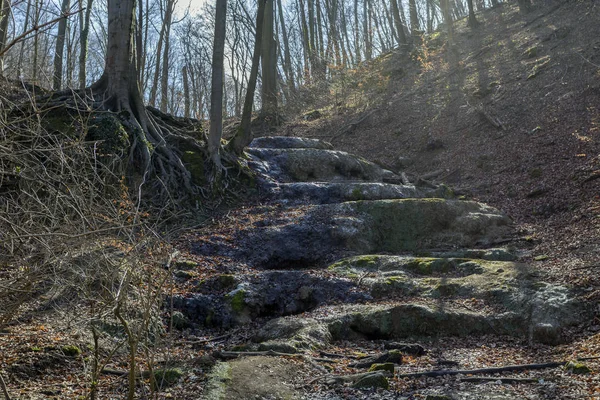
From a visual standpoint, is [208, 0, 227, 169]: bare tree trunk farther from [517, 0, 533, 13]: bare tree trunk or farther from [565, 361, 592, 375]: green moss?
[517, 0, 533, 13]: bare tree trunk

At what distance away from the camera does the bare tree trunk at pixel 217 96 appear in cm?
1227

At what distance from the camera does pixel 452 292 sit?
25.9ft

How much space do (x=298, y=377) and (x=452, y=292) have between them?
10.8 feet

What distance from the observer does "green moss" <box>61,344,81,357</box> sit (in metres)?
5.63

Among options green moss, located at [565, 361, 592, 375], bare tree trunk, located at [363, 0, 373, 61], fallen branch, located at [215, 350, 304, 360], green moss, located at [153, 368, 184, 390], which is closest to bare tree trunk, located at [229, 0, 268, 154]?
fallen branch, located at [215, 350, 304, 360]

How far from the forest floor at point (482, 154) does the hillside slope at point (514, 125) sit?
49 millimetres

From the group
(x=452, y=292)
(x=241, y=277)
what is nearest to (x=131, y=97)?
(x=241, y=277)

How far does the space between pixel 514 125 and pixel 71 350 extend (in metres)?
13.4

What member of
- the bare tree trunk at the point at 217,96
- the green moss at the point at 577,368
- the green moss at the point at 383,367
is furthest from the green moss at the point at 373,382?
the bare tree trunk at the point at 217,96

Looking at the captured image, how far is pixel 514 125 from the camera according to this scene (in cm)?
1520

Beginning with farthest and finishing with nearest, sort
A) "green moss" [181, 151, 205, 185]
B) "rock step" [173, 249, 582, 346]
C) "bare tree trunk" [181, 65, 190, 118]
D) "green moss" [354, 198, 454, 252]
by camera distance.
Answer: "bare tree trunk" [181, 65, 190, 118], "green moss" [181, 151, 205, 185], "green moss" [354, 198, 454, 252], "rock step" [173, 249, 582, 346]

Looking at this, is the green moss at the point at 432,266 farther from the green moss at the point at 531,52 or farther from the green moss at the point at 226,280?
the green moss at the point at 531,52

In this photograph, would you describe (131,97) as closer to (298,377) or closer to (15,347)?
(15,347)

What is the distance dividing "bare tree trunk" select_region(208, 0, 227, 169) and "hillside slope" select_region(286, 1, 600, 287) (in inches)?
223
